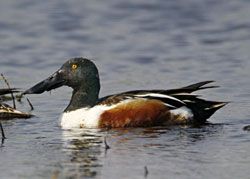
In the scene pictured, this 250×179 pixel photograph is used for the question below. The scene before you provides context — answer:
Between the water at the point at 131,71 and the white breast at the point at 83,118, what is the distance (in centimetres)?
17

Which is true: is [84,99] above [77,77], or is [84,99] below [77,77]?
below

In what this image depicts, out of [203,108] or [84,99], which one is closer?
[203,108]

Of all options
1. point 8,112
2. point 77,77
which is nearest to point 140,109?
point 77,77

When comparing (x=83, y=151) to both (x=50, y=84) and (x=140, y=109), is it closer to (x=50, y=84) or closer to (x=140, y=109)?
(x=140, y=109)

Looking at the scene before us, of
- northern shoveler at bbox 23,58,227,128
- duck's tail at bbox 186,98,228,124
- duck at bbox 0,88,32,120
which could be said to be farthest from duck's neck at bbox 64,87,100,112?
duck's tail at bbox 186,98,228,124

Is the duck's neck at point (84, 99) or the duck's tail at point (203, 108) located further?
the duck's neck at point (84, 99)

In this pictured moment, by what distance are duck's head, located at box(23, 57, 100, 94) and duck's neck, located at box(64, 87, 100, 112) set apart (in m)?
0.04

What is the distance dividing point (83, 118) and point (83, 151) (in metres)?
1.76

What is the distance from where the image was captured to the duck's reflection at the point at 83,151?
9.24 meters

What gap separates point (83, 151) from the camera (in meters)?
10.2

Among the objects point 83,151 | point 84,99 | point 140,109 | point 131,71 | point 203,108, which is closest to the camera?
point 83,151

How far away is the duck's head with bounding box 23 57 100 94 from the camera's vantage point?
486 inches

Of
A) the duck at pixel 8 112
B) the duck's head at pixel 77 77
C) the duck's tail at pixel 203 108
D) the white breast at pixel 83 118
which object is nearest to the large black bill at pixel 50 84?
the duck's head at pixel 77 77

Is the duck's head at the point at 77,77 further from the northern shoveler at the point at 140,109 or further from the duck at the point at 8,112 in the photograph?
the duck at the point at 8,112
